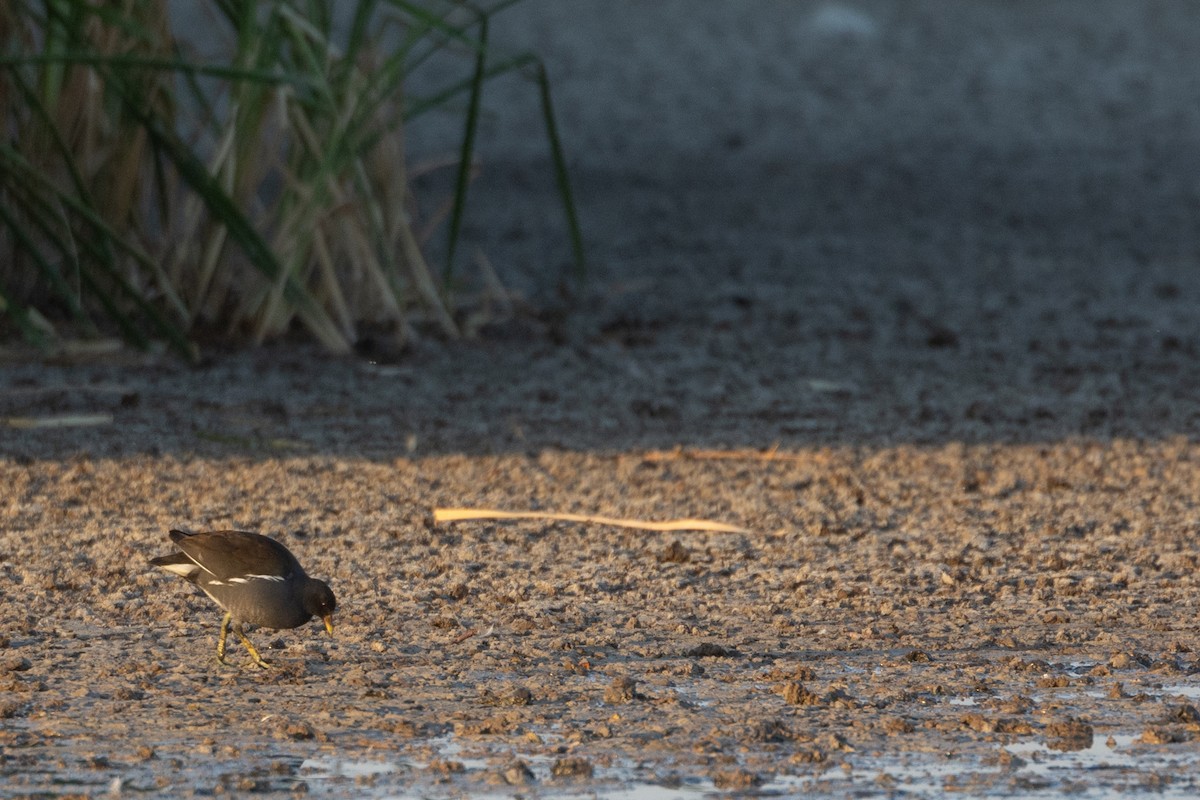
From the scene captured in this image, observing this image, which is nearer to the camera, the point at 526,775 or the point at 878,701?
the point at 526,775

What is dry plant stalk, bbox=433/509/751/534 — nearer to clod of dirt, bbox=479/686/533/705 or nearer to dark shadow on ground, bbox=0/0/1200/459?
dark shadow on ground, bbox=0/0/1200/459

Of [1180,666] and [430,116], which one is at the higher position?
[430,116]

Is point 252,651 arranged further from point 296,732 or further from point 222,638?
point 296,732

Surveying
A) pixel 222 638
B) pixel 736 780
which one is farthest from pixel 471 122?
pixel 736 780

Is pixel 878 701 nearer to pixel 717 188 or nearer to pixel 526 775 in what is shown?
pixel 526 775

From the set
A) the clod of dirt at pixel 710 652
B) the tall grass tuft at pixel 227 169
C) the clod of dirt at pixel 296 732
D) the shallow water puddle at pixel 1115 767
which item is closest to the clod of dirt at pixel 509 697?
the clod of dirt at pixel 296 732

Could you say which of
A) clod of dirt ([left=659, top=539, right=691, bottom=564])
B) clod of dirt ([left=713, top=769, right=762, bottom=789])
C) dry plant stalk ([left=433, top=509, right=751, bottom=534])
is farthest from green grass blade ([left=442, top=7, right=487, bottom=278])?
clod of dirt ([left=713, top=769, right=762, bottom=789])

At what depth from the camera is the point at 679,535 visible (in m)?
4.98

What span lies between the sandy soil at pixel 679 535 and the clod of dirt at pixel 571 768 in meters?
0.01

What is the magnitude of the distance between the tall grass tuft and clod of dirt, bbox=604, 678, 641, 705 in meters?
3.43

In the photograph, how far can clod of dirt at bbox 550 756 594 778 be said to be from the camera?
314 cm

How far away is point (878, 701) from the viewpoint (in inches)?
141

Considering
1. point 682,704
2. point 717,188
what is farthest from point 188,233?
point 717,188

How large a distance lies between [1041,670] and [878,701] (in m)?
0.42
